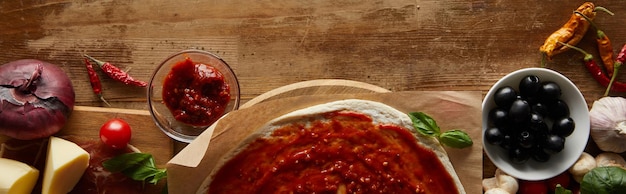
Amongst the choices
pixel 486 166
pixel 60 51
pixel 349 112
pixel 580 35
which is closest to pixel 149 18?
pixel 60 51

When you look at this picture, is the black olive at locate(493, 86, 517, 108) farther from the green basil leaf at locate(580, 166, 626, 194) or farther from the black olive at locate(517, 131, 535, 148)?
the green basil leaf at locate(580, 166, 626, 194)

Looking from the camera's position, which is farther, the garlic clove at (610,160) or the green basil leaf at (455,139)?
the garlic clove at (610,160)

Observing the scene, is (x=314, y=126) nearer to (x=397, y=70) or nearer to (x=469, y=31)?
(x=397, y=70)

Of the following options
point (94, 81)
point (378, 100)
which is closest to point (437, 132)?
point (378, 100)

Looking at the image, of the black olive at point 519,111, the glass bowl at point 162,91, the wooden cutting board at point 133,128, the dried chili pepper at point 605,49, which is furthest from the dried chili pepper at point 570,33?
the wooden cutting board at point 133,128

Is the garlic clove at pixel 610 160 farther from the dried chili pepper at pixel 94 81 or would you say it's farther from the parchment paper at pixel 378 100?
the dried chili pepper at pixel 94 81
